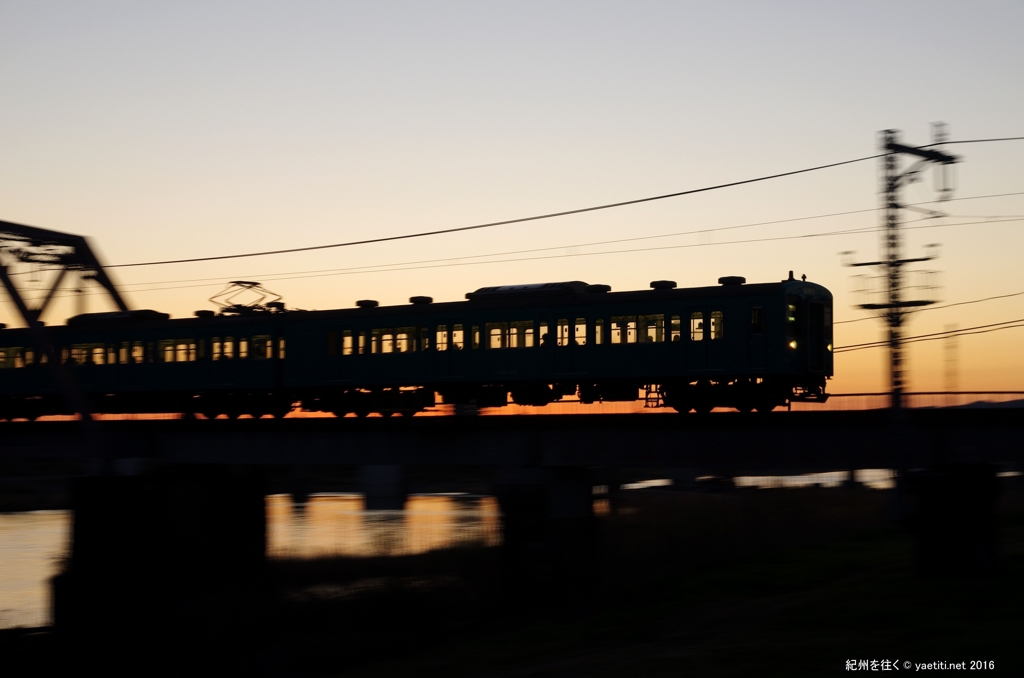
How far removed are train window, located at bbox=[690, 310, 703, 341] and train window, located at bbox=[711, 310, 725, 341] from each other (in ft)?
0.97

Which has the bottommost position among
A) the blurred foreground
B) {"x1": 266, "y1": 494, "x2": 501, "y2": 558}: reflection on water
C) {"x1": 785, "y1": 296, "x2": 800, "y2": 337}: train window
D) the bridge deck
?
{"x1": 266, "y1": 494, "x2": 501, "y2": 558}: reflection on water

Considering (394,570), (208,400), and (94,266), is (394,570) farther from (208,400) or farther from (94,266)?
(94,266)

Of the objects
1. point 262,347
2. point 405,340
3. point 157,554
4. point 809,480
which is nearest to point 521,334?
point 405,340

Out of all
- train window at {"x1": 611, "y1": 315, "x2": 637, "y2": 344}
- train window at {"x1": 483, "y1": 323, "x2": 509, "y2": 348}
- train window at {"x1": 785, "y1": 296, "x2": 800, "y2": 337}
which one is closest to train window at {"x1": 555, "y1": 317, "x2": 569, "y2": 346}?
train window at {"x1": 611, "y1": 315, "x2": 637, "y2": 344}

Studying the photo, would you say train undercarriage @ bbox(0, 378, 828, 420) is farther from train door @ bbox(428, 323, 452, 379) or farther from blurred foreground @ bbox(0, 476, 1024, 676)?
blurred foreground @ bbox(0, 476, 1024, 676)

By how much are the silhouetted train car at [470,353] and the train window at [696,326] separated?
27 mm

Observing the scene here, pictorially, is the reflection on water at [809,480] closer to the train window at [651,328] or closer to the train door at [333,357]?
the train door at [333,357]

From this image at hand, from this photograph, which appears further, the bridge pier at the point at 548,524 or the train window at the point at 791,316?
the bridge pier at the point at 548,524

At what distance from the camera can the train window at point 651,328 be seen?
2608 cm

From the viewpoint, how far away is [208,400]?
3388cm

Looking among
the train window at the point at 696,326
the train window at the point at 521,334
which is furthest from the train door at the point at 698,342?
the train window at the point at 521,334

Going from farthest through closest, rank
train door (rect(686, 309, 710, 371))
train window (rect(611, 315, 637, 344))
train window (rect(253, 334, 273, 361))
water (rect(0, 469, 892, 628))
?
1. water (rect(0, 469, 892, 628))
2. train window (rect(253, 334, 273, 361))
3. train window (rect(611, 315, 637, 344))
4. train door (rect(686, 309, 710, 371))

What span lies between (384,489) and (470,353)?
68725 mm

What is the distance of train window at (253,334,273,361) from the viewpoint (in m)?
32.6
